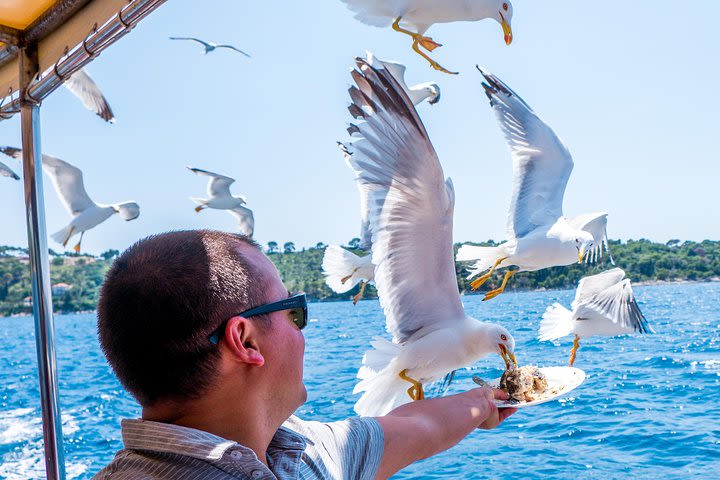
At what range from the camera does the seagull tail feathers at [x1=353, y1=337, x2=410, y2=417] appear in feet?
4.87

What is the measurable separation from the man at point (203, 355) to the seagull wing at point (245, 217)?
4256 millimetres

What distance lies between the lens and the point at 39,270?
1280mm

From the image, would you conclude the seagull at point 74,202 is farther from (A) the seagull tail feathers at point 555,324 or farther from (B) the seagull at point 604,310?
(B) the seagull at point 604,310

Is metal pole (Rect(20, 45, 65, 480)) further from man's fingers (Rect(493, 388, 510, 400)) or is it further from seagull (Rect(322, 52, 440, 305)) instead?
seagull (Rect(322, 52, 440, 305))

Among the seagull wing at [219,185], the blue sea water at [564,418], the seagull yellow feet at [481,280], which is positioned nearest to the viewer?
the seagull yellow feet at [481,280]

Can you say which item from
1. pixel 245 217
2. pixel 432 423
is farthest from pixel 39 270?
pixel 245 217

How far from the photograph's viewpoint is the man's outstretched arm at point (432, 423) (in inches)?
29.9

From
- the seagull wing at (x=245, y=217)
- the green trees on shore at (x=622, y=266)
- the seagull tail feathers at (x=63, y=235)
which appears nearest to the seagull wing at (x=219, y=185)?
the seagull wing at (x=245, y=217)

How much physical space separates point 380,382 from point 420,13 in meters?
0.78

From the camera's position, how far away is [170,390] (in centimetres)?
50

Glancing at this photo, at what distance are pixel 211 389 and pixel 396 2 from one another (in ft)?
3.24

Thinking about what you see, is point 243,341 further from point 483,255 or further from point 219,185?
point 219,185

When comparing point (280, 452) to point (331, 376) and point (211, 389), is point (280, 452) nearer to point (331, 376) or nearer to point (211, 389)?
point (211, 389)

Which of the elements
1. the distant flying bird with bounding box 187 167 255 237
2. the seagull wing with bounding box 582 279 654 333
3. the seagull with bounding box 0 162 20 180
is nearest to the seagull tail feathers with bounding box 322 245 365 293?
the seagull wing with bounding box 582 279 654 333
